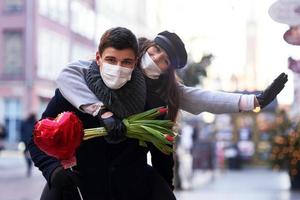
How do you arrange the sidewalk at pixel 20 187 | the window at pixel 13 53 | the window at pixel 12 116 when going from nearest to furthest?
1. the sidewalk at pixel 20 187
2. the window at pixel 12 116
3. the window at pixel 13 53

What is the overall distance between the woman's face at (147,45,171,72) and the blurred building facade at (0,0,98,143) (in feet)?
113

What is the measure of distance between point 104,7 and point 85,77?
27.3m

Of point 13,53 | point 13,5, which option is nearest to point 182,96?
point 13,53

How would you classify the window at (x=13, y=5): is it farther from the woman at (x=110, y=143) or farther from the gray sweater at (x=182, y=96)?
the woman at (x=110, y=143)

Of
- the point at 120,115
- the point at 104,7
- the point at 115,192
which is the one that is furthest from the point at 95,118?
the point at 104,7

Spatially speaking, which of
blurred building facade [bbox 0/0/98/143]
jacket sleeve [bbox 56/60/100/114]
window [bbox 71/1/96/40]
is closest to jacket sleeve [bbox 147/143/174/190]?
jacket sleeve [bbox 56/60/100/114]

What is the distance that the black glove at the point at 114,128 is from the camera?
270cm

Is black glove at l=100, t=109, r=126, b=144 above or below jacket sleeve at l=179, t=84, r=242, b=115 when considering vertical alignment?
below

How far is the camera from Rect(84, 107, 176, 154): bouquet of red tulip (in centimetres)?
278

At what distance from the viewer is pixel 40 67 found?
126ft

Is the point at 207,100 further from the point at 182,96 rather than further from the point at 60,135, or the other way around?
the point at 60,135

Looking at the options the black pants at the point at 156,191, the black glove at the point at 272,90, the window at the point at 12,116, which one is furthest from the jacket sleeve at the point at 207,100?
the window at the point at 12,116

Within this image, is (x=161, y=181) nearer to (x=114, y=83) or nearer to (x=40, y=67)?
(x=114, y=83)

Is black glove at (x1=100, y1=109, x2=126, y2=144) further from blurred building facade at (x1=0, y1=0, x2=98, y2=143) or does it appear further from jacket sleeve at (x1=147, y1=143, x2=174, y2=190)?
blurred building facade at (x1=0, y1=0, x2=98, y2=143)
